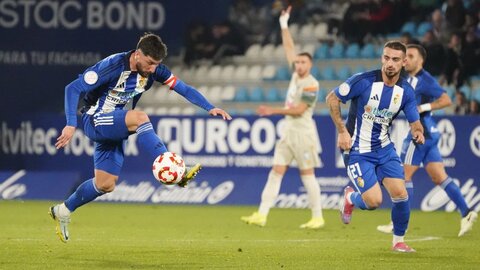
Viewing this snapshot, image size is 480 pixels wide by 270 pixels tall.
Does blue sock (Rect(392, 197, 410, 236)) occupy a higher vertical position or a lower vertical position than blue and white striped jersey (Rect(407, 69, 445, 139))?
lower

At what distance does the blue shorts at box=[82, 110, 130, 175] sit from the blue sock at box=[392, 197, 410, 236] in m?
2.57

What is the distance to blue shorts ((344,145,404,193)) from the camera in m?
10.5

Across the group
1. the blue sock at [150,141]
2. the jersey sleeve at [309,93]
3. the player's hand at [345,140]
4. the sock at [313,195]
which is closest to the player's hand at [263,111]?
the jersey sleeve at [309,93]

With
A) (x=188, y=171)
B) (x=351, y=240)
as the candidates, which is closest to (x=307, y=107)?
(x=351, y=240)

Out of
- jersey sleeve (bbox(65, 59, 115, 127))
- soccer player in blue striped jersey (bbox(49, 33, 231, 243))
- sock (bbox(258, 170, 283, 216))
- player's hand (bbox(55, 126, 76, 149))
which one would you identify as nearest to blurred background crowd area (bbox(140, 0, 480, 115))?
sock (bbox(258, 170, 283, 216))

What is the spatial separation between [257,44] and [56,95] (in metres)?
4.13

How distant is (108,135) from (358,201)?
2.60 meters

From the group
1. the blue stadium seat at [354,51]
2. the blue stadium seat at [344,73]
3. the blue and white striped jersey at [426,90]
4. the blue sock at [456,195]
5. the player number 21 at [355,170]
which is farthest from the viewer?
the blue stadium seat at [354,51]

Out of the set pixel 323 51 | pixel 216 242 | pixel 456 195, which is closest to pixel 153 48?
pixel 216 242

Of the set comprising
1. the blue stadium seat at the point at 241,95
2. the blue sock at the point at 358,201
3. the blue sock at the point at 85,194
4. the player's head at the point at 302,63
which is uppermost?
the player's head at the point at 302,63

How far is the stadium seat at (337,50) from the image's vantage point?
20.9 meters

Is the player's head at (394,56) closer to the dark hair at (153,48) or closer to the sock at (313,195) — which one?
the dark hair at (153,48)

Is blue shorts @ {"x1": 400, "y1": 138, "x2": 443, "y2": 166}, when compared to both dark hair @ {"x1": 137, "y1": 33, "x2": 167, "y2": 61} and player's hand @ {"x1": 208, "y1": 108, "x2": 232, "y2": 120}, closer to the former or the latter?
player's hand @ {"x1": 208, "y1": 108, "x2": 232, "y2": 120}

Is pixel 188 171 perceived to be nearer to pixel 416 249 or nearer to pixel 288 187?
pixel 416 249
